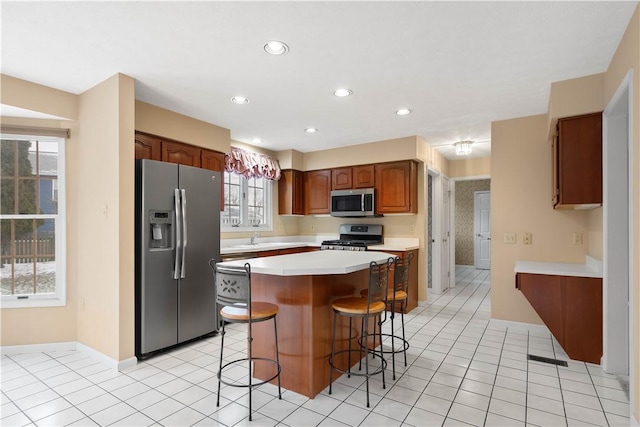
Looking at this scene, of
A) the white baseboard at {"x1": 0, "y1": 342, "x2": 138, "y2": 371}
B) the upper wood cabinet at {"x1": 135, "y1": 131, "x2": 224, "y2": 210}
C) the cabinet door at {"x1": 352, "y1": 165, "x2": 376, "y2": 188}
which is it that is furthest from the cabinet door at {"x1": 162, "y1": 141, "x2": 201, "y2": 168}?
the cabinet door at {"x1": 352, "y1": 165, "x2": 376, "y2": 188}

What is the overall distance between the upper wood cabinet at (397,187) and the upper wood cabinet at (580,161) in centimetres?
212

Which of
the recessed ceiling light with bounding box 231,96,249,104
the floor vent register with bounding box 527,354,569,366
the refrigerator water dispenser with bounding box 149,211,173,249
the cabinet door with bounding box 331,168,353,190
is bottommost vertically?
the floor vent register with bounding box 527,354,569,366

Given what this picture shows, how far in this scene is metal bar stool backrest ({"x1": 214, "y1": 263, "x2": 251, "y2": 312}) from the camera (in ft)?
6.81

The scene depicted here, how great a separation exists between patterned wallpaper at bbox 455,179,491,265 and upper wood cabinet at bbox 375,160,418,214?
4.18 m

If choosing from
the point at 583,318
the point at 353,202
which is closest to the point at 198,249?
→ the point at 353,202

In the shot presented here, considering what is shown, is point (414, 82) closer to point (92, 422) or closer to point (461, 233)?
point (92, 422)

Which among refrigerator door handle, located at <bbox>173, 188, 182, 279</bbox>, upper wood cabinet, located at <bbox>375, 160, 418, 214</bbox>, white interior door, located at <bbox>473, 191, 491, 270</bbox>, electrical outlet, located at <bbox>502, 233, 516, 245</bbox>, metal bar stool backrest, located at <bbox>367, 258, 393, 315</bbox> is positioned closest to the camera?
metal bar stool backrest, located at <bbox>367, 258, 393, 315</bbox>

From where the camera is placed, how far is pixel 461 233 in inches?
341

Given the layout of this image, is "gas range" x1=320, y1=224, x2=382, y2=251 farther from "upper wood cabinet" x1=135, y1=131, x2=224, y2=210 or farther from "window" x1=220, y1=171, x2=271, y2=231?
"upper wood cabinet" x1=135, y1=131, x2=224, y2=210

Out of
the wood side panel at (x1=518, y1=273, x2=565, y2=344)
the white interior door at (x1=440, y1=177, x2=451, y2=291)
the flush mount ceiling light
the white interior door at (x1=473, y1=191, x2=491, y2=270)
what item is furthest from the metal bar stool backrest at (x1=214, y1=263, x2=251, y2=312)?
the white interior door at (x1=473, y1=191, x2=491, y2=270)

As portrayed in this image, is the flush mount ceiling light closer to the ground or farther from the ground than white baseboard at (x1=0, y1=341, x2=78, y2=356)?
farther from the ground

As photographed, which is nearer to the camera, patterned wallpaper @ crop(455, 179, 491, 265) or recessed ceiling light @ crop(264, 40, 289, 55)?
recessed ceiling light @ crop(264, 40, 289, 55)

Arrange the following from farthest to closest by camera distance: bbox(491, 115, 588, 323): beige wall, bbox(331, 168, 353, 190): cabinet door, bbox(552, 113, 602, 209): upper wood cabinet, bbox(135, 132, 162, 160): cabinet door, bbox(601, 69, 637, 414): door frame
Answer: bbox(331, 168, 353, 190): cabinet door, bbox(491, 115, 588, 323): beige wall, bbox(135, 132, 162, 160): cabinet door, bbox(552, 113, 602, 209): upper wood cabinet, bbox(601, 69, 637, 414): door frame

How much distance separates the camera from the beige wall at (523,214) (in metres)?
3.70
